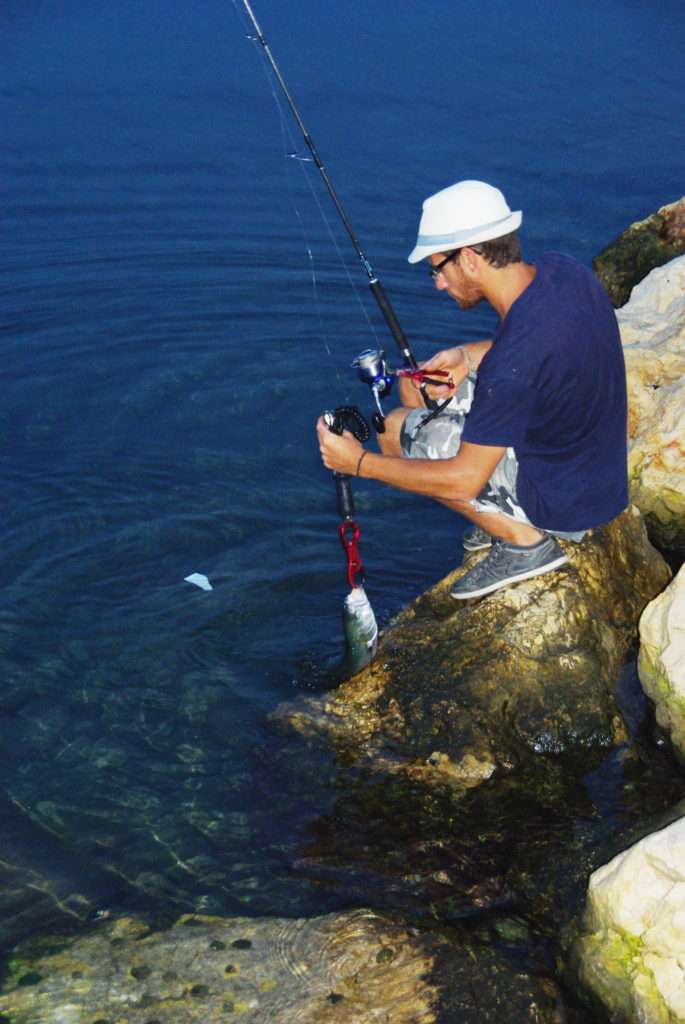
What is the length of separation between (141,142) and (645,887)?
9.82 metres

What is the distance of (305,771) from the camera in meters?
4.73

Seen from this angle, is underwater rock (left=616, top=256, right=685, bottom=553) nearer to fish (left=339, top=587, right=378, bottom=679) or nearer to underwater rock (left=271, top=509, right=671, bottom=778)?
underwater rock (left=271, top=509, right=671, bottom=778)

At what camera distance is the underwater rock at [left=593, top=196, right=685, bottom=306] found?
8.60m

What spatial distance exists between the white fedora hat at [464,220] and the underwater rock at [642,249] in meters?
4.59

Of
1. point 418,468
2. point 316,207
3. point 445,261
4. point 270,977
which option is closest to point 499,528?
point 418,468

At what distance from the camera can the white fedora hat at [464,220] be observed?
4.29 m

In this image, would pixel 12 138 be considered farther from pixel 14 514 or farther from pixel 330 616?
pixel 330 616

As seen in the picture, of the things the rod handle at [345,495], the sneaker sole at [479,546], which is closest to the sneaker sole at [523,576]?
the sneaker sole at [479,546]

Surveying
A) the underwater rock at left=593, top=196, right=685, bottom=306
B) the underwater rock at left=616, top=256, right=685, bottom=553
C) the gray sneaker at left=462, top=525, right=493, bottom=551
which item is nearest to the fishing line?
the underwater rock at left=593, top=196, right=685, bottom=306

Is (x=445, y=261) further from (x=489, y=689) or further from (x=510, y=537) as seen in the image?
(x=489, y=689)

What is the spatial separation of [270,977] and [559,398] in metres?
2.20

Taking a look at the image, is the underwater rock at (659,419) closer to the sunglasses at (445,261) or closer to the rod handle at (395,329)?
the rod handle at (395,329)

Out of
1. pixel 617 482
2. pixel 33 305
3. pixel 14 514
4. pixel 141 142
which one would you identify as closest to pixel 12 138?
pixel 141 142

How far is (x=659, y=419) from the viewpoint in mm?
5809
